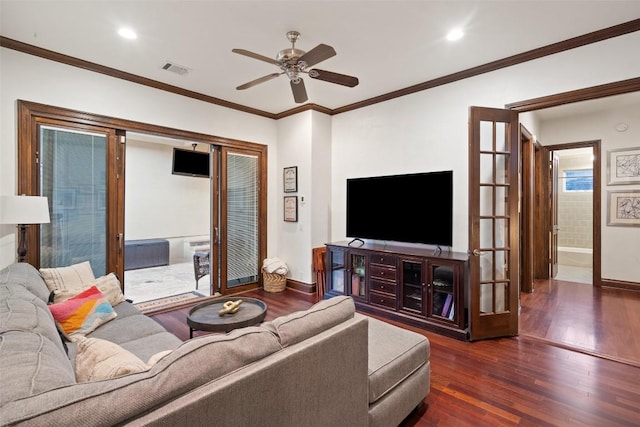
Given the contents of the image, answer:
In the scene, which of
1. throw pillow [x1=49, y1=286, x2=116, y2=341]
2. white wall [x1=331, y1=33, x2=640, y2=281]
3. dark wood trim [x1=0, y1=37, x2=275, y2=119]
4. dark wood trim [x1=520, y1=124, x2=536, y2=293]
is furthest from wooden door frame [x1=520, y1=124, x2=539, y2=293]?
throw pillow [x1=49, y1=286, x2=116, y2=341]

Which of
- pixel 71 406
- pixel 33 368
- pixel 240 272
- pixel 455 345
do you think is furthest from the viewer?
pixel 240 272

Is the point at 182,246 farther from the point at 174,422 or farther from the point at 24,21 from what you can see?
the point at 174,422

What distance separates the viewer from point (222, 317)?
2.63 metres

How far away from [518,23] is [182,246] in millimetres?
7563

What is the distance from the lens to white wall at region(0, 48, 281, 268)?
3.00 m

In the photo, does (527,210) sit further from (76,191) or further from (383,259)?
(76,191)

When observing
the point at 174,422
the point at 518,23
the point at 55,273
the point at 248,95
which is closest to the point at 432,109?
the point at 518,23

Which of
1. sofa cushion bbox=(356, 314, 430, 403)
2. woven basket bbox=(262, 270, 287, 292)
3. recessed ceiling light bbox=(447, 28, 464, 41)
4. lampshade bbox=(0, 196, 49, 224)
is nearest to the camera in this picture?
sofa cushion bbox=(356, 314, 430, 403)

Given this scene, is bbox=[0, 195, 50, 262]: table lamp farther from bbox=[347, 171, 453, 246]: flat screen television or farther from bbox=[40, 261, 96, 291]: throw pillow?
bbox=[347, 171, 453, 246]: flat screen television

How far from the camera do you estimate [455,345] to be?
10.1 feet

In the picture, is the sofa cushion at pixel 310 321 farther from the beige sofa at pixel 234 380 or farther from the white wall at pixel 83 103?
the white wall at pixel 83 103

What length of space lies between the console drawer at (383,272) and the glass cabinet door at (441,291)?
0.48m

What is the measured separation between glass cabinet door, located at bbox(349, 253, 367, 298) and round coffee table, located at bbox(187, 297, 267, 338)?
1626mm

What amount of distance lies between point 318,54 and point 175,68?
2.04 m
